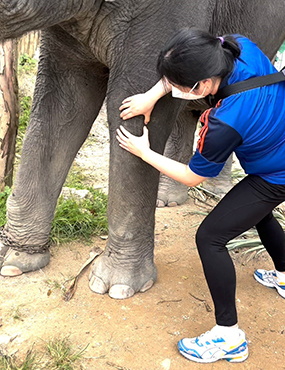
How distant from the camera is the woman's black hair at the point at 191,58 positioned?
172 cm

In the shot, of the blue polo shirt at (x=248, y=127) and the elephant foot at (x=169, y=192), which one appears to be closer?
the blue polo shirt at (x=248, y=127)

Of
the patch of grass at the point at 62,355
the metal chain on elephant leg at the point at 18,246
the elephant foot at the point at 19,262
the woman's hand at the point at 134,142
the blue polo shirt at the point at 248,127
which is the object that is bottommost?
the elephant foot at the point at 19,262

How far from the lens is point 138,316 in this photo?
2.49 m

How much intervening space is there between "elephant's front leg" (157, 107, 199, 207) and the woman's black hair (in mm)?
1971

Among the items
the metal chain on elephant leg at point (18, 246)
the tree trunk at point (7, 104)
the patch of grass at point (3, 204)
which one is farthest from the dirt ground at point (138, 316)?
the tree trunk at point (7, 104)

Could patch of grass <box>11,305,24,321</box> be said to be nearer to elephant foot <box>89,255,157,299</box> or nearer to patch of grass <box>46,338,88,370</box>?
patch of grass <box>46,338,88,370</box>

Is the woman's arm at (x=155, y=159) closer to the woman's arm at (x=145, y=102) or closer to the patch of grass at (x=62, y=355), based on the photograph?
the woman's arm at (x=145, y=102)

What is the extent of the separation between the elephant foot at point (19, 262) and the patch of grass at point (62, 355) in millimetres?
575

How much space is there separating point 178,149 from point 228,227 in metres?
1.74

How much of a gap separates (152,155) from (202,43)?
562 millimetres

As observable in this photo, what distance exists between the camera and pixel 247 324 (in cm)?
254

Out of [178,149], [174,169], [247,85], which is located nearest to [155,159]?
[174,169]

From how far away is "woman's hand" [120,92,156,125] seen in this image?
2.17 m

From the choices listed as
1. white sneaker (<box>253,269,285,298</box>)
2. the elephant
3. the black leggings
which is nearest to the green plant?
the elephant
